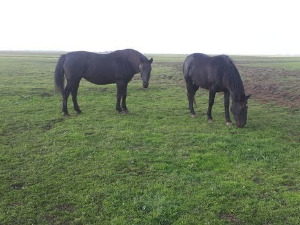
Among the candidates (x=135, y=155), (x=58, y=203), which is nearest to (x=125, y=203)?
(x=58, y=203)

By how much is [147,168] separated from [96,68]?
7.54 m

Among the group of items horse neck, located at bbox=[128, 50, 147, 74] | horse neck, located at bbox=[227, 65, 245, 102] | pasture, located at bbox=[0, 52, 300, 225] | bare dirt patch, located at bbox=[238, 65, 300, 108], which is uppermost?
horse neck, located at bbox=[128, 50, 147, 74]

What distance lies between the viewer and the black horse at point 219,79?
12055mm

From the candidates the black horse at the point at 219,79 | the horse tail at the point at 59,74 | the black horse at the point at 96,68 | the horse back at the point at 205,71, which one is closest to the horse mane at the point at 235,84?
the black horse at the point at 219,79

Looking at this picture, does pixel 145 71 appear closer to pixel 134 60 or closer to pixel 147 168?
pixel 134 60

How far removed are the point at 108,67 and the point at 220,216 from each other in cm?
1010

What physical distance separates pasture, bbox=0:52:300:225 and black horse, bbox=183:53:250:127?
36.2 inches

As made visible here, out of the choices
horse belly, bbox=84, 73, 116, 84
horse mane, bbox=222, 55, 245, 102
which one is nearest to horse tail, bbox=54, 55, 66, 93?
horse belly, bbox=84, 73, 116, 84

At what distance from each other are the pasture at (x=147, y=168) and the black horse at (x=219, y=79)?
0.92 m

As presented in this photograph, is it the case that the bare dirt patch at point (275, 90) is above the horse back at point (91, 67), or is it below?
below

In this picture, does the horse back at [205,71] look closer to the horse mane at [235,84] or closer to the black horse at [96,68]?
the horse mane at [235,84]

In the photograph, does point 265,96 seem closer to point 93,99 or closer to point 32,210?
point 93,99

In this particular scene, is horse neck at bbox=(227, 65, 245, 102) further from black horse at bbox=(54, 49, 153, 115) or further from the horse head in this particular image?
black horse at bbox=(54, 49, 153, 115)

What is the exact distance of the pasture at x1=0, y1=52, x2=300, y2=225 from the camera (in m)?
6.40
